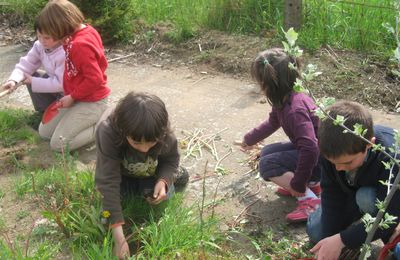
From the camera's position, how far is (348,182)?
8.32 feet

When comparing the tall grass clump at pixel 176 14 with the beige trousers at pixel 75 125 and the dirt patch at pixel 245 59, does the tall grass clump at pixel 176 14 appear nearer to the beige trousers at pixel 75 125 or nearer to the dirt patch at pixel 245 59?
the dirt patch at pixel 245 59

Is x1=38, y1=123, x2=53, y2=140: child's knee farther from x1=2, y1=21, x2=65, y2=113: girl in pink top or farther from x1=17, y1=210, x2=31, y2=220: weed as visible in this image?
x1=17, y1=210, x2=31, y2=220: weed

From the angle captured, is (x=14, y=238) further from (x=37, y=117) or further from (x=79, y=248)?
(x=37, y=117)

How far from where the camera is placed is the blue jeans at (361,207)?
240 centimetres

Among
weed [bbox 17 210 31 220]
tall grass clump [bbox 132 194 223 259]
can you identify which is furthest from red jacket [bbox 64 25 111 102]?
tall grass clump [bbox 132 194 223 259]

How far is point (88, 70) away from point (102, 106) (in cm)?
39

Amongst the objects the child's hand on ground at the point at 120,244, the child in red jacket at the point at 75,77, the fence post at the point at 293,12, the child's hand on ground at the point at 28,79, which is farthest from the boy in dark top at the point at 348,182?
the fence post at the point at 293,12

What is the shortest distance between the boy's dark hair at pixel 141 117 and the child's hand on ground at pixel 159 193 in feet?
1.31

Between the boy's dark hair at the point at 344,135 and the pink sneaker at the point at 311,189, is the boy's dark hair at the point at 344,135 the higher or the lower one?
the higher one

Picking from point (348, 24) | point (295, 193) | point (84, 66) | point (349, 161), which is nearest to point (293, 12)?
point (348, 24)

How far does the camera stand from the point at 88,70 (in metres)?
3.69

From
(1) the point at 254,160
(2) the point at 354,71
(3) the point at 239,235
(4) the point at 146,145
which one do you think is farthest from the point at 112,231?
(2) the point at 354,71

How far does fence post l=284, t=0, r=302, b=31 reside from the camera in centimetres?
514

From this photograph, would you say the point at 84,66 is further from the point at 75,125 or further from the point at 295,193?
the point at 295,193
